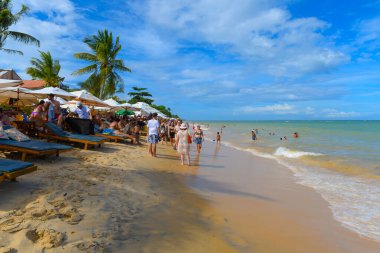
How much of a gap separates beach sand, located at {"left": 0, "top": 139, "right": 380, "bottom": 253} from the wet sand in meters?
0.02

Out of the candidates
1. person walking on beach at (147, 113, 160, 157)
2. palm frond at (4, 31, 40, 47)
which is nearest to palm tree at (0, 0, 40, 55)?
palm frond at (4, 31, 40, 47)

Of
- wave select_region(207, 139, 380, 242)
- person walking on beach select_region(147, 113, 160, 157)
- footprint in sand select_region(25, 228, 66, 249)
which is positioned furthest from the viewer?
person walking on beach select_region(147, 113, 160, 157)

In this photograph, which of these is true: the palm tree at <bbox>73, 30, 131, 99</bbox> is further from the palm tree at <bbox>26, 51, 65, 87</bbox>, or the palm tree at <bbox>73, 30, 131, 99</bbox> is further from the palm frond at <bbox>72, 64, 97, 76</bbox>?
the palm tree at <bbox>26, 51, 65, 87</bbox>

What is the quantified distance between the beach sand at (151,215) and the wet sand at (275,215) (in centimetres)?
2

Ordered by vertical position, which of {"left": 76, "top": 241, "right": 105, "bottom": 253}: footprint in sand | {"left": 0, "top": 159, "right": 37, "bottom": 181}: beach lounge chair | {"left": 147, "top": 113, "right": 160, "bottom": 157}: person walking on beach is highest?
{"left": 147, "top": 113, "right": 160, "bottom": 157}: person walking on beach

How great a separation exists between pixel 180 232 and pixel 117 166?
406 cm

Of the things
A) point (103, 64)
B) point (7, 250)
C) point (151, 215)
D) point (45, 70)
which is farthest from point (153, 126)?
point (45, 70)

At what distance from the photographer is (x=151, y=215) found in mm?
4234

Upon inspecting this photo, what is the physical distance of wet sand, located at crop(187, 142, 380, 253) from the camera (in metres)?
3.94

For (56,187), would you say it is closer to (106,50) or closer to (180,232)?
(180,232)

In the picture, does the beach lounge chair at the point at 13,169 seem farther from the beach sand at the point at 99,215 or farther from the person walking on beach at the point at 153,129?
the person walking on beach at the point at 153,129

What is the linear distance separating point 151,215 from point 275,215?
240cm

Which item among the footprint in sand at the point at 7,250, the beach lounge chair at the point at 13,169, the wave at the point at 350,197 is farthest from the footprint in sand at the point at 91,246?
the wave at the point at 350,197

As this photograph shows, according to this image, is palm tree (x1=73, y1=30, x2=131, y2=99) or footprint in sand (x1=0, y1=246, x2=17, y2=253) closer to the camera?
footprint in sand (x1=0, y1=246, x2=17, y2=253)
